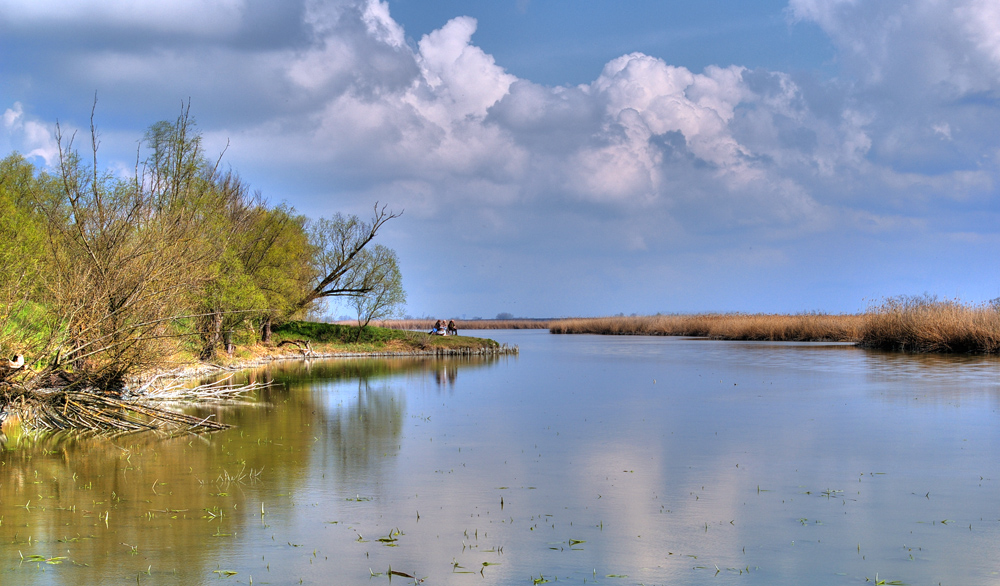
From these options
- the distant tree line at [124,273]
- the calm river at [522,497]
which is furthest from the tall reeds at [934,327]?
the distant tree line at [124,273]

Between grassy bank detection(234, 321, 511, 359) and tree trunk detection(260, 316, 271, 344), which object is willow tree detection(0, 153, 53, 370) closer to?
tree trunk detection(260, 316, 271, 344)

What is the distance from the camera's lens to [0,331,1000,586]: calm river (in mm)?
5639

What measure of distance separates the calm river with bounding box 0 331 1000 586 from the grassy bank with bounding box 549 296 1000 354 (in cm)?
1796

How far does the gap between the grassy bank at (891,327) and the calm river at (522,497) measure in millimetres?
17960

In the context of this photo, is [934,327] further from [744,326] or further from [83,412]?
[83,412]

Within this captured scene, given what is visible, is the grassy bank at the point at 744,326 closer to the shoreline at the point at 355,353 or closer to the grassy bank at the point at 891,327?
the grassy bank at the point at 891,327

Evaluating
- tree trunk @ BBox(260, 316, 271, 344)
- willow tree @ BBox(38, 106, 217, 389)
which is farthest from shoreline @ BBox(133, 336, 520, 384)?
willow tree @ BBox(38, 106, 217, 389)

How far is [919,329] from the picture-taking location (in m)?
33.8

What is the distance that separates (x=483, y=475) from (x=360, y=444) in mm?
2808

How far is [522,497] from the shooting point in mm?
7797

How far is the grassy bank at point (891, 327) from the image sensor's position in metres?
31.3

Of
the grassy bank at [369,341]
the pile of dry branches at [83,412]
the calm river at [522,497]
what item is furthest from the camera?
the grassy bank at [369,341]

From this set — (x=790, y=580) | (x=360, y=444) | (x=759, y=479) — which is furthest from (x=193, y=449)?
(x=790, y=580)

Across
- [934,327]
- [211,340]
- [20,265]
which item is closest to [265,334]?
[211,340]
